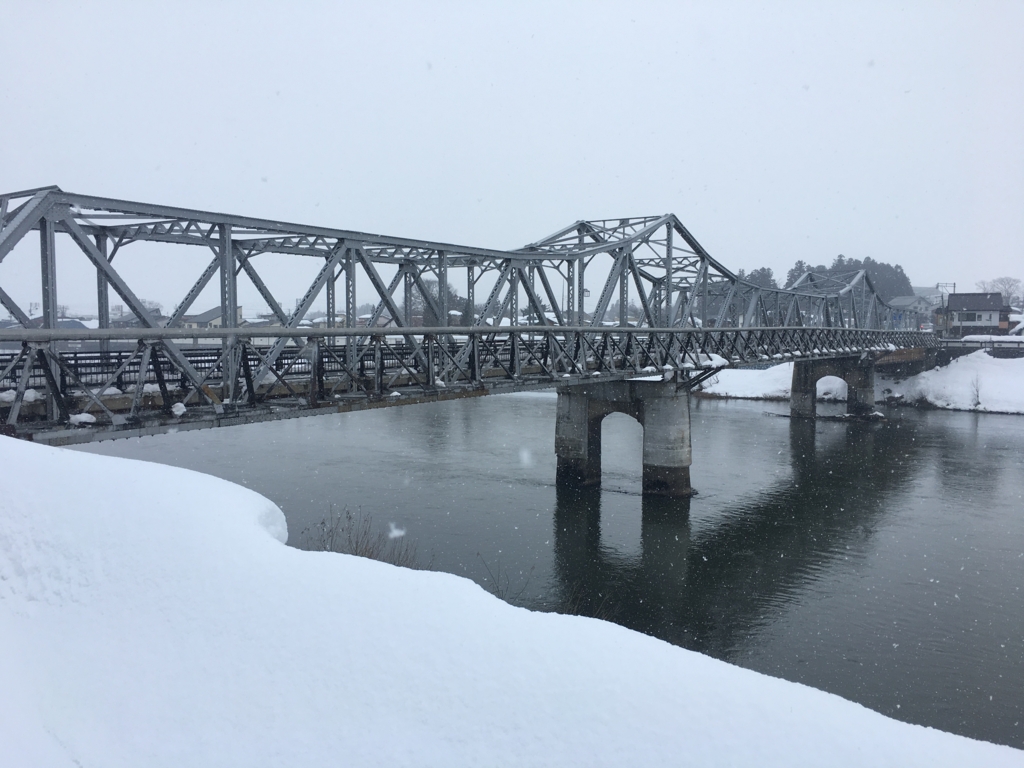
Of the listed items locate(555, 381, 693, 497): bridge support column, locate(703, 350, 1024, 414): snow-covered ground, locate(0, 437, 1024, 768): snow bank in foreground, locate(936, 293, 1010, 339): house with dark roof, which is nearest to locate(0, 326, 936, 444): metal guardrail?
locate(555, 381, 693, 497): bridge support column

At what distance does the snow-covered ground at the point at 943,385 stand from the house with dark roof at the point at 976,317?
22907 millimetres

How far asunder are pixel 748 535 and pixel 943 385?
2097 inches

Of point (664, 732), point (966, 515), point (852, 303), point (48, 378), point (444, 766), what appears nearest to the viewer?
point (444, 766)

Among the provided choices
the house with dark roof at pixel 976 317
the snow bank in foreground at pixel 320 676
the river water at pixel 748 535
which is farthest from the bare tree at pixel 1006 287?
the snow bank in foreground at pixel 320 676

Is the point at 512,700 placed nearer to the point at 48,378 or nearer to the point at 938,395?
the point at 48,378

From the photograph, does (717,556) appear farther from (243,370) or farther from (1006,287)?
(1006,287)

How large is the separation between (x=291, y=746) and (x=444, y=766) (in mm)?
1403

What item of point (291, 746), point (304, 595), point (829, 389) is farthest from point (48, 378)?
point (829, 389)

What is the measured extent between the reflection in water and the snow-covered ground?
32630 mm

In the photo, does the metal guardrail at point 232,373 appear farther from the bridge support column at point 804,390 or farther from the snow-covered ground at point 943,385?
the snow-covered ground at point 943,385

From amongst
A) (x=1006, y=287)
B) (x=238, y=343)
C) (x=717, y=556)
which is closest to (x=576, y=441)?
(x=717, y=556)

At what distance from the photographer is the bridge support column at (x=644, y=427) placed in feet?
107

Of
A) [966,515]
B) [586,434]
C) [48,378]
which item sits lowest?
[966,515]

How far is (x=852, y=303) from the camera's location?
7700 cm
